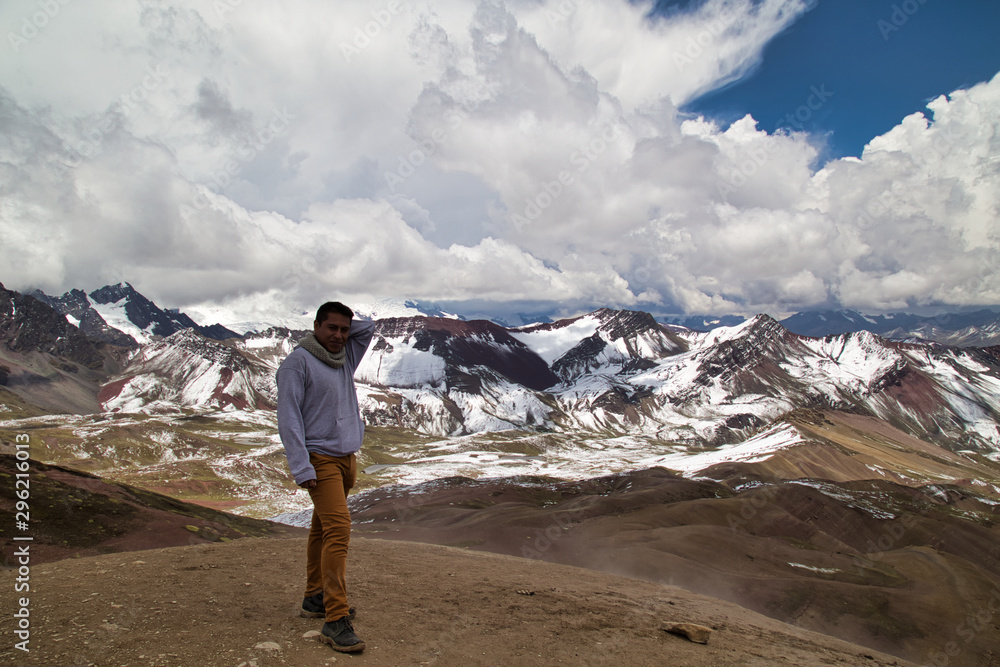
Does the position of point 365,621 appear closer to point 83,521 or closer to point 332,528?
point 332,528

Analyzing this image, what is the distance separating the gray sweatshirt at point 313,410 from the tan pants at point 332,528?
0.23 meters

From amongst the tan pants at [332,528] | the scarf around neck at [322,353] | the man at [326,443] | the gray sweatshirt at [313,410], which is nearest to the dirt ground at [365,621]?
the man at [326,443]

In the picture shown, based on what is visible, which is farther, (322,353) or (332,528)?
(322,353)

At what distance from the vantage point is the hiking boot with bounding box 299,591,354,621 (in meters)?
7.79

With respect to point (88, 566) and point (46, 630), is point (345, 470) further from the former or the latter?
point (88, 566)

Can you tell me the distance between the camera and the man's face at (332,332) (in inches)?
308

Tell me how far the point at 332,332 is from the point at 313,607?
430cm

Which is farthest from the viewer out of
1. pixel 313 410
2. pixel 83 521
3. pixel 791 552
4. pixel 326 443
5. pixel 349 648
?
pixel 791 552

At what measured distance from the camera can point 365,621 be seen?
8.01 metres

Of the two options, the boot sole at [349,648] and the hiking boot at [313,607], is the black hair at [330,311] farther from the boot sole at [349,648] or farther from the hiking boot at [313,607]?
the boot sole at [349,648]

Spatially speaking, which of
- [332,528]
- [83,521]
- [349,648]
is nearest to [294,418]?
[332,528]

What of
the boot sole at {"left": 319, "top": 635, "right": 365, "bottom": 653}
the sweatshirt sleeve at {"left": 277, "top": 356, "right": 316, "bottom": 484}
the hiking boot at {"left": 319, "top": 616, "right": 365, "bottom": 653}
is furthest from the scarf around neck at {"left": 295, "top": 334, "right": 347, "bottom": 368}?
the boot sole at {"left": 319, "top": 635, "right": 365, "bottom": 653}

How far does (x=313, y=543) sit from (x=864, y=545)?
88.6 metres

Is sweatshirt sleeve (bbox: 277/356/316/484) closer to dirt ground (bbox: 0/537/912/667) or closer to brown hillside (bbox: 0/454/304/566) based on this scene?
dirt ground (bbox: 0/537/912/667)
